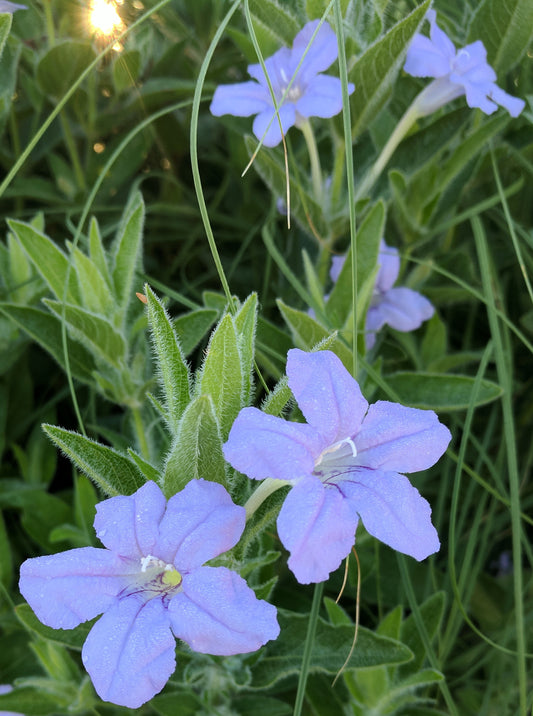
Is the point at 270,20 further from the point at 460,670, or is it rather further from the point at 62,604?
the point at 460,670

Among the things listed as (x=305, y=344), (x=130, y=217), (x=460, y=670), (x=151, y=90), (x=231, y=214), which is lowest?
(x=460, y=670)

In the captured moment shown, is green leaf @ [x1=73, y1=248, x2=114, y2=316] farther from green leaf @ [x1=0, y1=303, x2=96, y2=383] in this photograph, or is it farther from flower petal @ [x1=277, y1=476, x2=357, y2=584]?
flower petal @ [x1=277, y1=476, x2=357, y2=584]

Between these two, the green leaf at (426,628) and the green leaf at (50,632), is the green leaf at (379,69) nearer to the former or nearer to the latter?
the green leaf at (426,628)

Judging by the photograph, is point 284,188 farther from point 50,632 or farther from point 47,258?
point 50,632

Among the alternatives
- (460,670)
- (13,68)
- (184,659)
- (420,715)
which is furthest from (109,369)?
(460,670)

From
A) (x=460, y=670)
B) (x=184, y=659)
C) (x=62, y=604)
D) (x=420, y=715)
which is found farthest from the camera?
(x=460, y=670)

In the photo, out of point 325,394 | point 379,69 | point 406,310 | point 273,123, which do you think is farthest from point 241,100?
point 325,394

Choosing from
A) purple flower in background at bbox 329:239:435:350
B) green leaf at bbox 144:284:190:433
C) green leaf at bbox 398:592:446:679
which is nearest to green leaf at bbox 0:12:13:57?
green leaf at bbox 144:284:190:433
